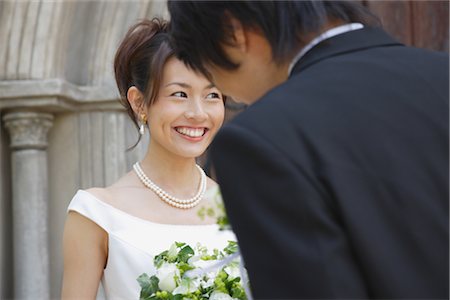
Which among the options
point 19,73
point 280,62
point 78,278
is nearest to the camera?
point 280,62

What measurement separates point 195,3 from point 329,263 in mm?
427

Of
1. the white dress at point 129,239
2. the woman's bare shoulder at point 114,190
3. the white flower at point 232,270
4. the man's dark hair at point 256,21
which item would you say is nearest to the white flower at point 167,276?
the white flower at point 232,270

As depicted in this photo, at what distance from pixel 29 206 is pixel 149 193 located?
1.31m

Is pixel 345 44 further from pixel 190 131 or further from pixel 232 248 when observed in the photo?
pixel 190 131

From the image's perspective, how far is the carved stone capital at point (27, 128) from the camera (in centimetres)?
372

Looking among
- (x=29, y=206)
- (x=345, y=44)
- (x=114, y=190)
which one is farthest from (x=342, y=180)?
(x=29, y=206)

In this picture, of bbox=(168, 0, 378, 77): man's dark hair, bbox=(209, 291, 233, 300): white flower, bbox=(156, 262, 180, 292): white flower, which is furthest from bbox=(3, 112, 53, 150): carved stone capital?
bbox=(168, 0, 378, 77): man's dark hair

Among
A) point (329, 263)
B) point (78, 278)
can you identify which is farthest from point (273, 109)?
point (78, 278)

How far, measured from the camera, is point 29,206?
12.3 feet

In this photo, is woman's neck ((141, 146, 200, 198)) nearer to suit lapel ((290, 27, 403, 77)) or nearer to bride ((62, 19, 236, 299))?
bride ((62, 19, 236, 299))

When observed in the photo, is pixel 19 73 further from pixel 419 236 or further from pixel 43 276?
pixel 419 236

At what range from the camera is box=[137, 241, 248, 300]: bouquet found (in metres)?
1.98

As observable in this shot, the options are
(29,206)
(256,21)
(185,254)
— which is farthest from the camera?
(29,206)

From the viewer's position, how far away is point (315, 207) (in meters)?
1.07
